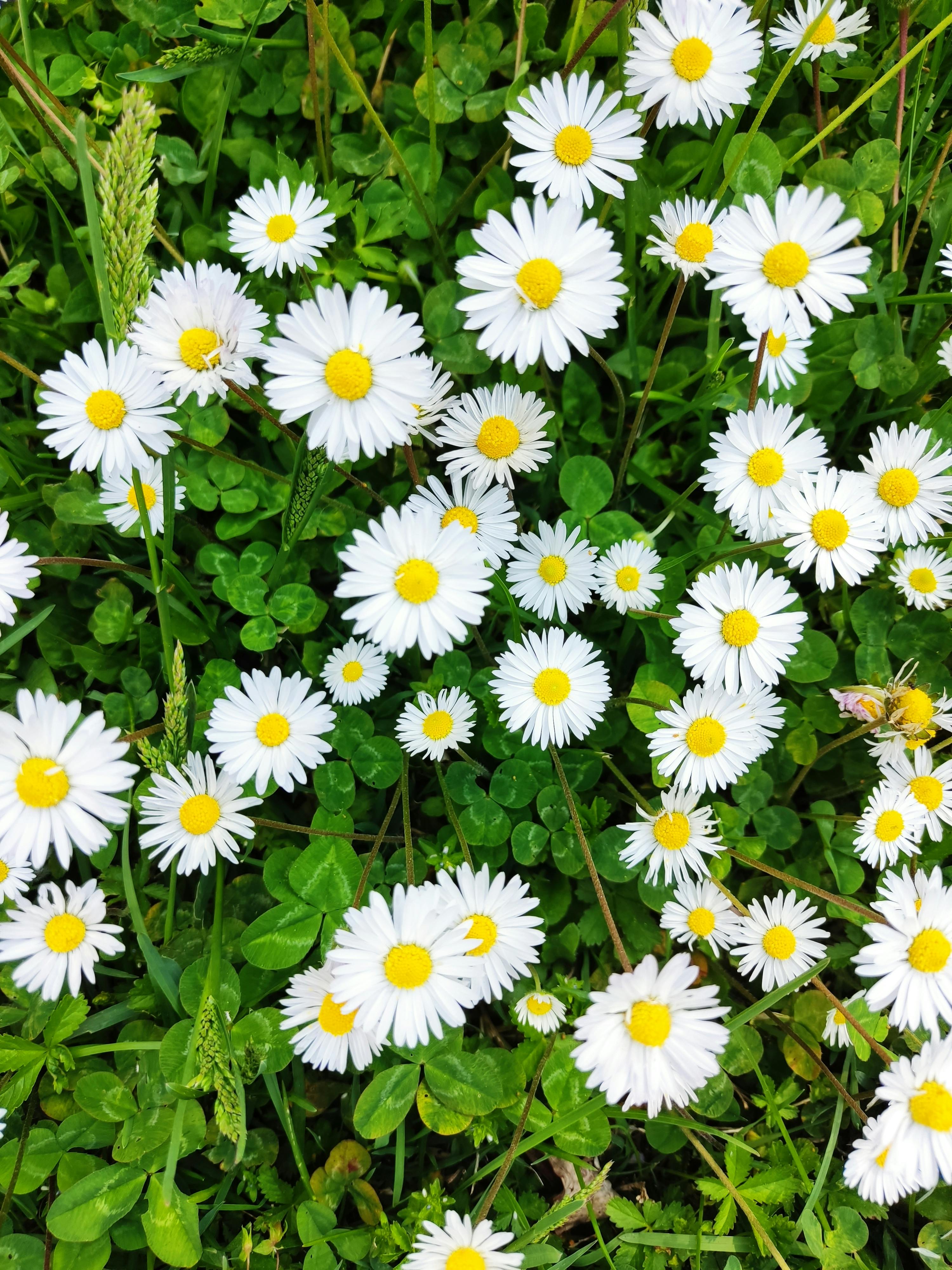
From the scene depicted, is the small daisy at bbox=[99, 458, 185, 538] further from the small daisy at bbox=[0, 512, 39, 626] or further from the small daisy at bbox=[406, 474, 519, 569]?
the small daisy at bbox=[406, 474, 519, 569]

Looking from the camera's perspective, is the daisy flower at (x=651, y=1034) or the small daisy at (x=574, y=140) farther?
the small daisy at (x=574, y=140)

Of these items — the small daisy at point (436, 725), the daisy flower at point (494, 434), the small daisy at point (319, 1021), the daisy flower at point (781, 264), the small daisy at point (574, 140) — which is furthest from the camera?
the daisy flower at point (494, 434)

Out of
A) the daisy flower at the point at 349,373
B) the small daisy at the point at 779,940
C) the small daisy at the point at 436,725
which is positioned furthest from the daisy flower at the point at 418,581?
the small daisy at the point at 779,940

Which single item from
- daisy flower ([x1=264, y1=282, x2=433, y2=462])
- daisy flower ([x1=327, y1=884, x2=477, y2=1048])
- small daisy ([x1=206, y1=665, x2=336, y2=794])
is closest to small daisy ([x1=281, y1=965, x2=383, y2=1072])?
daisy flower ([x1=327, y1=884, x2=477, y2=1048])

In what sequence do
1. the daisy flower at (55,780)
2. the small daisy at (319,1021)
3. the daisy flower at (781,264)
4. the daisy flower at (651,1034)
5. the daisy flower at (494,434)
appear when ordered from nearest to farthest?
the daisy flower at (651,1034) → the daisy flower at (55,780) → the daisy flower at (781,264) → the small daisy at (319,1021) → the daisy flower at (494,434)

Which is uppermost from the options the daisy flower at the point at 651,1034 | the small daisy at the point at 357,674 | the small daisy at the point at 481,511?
the small daisy at the point at 481,511

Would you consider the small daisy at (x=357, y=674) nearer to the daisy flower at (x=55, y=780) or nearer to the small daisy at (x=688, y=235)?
the daisy flower at (x=55, y=780)

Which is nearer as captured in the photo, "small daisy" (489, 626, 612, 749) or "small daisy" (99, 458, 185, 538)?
"small daisy" (489, 626, 612, 749)
